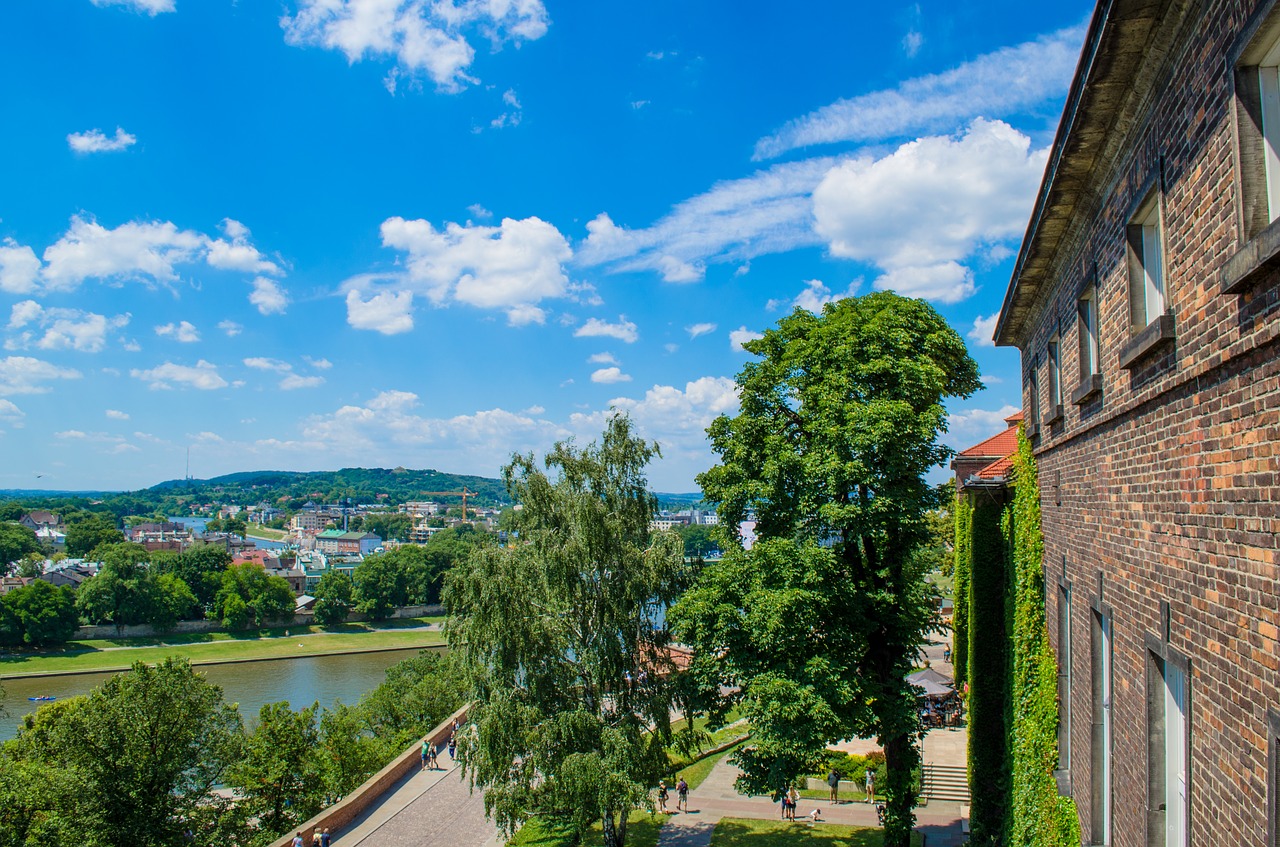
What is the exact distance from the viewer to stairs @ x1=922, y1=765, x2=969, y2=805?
23359 mm

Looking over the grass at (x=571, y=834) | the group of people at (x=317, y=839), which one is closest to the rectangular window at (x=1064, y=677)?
the grass at (x=571, y=834)

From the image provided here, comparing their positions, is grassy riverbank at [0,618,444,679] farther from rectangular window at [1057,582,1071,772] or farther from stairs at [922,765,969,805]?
rectangular window at [1057,582,1071,772]

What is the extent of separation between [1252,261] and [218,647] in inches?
3277

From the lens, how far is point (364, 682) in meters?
61.0

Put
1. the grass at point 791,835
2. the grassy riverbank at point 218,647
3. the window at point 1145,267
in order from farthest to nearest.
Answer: the grassy riverbank at point 218,647 < the grass at point 791,835 < the window at point 1145,267

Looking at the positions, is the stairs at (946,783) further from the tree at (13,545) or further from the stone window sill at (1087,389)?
the tree at (13,545)

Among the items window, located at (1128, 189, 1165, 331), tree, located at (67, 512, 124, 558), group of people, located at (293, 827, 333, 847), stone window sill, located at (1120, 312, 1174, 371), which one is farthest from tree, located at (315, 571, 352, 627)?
stone window sill, located at (1120, 312, 1174, 371)

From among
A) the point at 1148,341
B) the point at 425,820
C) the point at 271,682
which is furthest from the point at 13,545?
the point at 1148,341

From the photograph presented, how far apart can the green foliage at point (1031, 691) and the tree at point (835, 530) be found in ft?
13.1

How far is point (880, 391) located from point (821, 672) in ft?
18.9

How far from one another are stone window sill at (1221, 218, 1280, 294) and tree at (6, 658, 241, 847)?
24.9 metres

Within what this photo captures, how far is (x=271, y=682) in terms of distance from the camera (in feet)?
199

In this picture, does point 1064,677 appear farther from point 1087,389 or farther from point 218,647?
point 218,647

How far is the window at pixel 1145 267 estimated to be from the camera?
6008 millimetres
